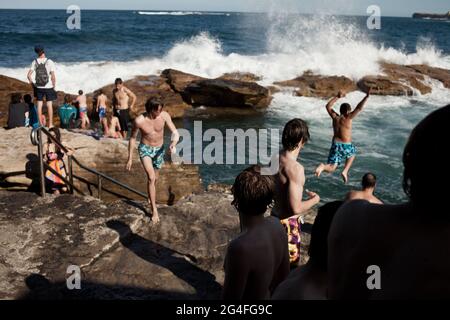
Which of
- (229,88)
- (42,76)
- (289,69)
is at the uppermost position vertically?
(289,69)

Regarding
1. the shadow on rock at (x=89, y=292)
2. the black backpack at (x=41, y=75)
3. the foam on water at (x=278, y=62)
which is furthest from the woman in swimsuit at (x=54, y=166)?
the foam on water at (x=278, y=62)

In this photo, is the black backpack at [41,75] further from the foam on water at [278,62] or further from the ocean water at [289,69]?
the foam on water at [278,62]

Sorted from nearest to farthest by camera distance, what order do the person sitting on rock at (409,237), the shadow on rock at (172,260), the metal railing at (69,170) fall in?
the person sitting on rock at (409,237), the shadow on rock at (172,260), the metal railing at (69,170)

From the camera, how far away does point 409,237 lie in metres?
1.38

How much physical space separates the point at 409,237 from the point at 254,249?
1.18 m

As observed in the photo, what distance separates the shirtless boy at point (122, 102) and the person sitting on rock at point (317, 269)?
909 cm

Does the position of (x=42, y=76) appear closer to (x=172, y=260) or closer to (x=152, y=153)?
(x=152, y=153)

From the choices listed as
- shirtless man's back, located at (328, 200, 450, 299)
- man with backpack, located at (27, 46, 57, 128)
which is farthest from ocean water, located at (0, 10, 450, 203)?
shirtless man's back, located at (328, 200, 450, 299)

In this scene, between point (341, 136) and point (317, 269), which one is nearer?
point (317, 269)

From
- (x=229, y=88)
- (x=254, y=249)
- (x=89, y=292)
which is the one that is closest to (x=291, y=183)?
(x=254, y=249)

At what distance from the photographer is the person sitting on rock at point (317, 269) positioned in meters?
1.83

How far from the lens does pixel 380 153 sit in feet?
42.5

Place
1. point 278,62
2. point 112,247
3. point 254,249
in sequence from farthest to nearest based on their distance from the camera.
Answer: point 278,62 → point 112,247 → point 254,249

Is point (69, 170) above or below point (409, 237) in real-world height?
below
